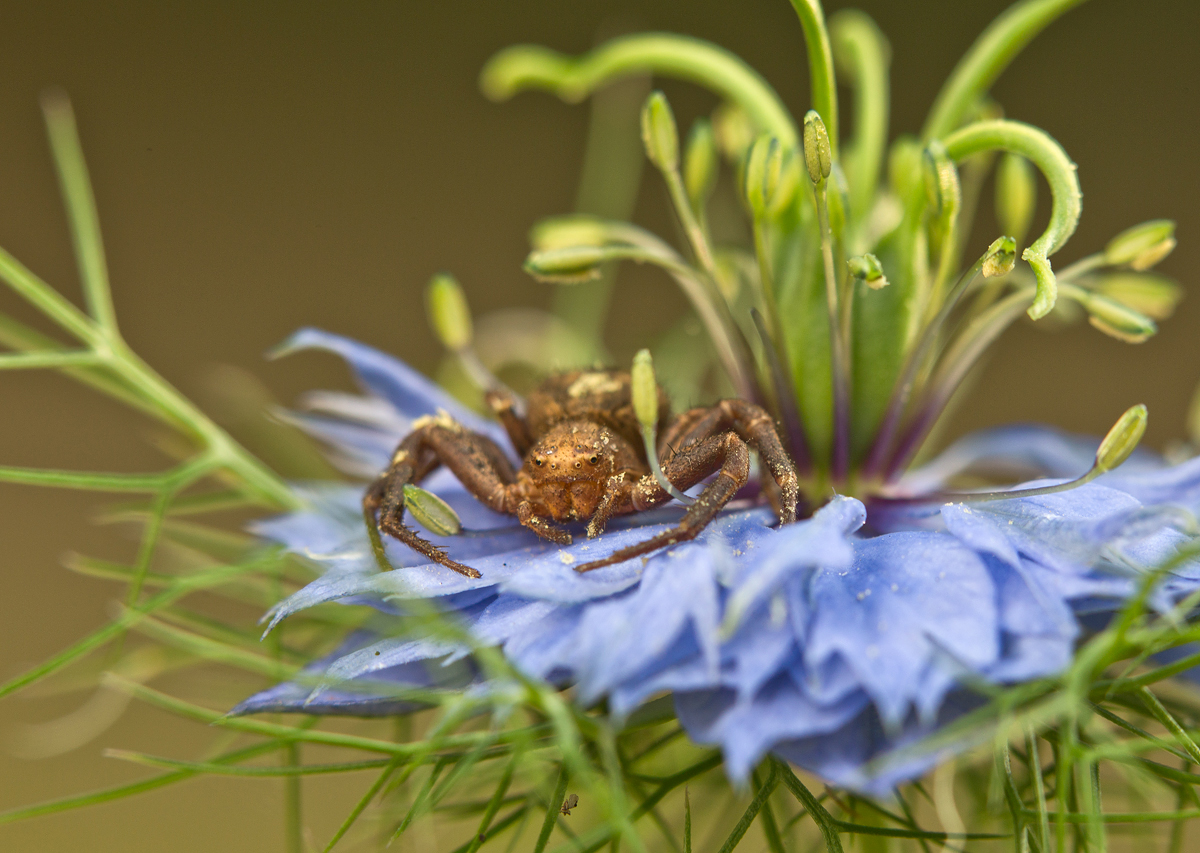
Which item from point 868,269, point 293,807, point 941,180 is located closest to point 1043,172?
point 941,180

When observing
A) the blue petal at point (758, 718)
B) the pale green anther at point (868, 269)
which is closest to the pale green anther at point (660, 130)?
the pale green anther at point (868, 269)

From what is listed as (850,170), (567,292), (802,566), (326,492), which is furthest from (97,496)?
(802,566)

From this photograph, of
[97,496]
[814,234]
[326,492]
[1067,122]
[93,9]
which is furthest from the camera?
[97,496]

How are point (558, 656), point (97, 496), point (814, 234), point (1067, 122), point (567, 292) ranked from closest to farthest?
1. point (558, 656)
2. point (814, 234)
3. point (567, 292)
4. point (1067, 122)
5. point (97, 496)

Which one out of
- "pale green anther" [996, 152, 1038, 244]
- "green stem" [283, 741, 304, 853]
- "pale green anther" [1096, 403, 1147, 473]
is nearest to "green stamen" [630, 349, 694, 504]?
"pale green anther" [1096, 403, 1147, 473]

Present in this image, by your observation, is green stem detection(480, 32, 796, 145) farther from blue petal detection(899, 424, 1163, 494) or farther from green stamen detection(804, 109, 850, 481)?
blue petal detection(899, 424, 1163, 494)

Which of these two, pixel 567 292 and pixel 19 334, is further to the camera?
pixel 567 292

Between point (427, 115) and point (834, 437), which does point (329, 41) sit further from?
point (834, 437)
